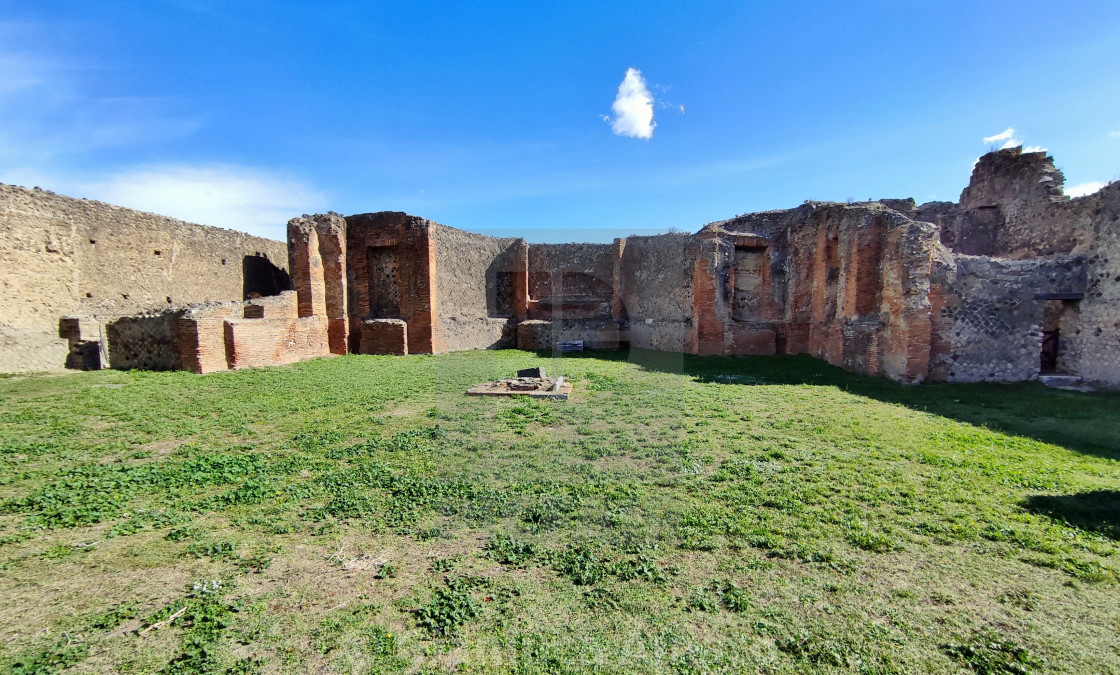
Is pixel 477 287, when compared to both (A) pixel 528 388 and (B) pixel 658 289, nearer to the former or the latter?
(B) pixel 658 289

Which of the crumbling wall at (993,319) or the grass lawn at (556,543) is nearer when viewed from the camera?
the grass lawn at (556,543)

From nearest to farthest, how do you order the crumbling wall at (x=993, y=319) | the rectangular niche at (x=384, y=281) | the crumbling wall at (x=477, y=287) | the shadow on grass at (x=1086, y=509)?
1. the shadow on grass at (x=1086, y=509)
2. the crumbling wall at (x=993, y=319)
3. the rectangular niche at (x=384, y=281)
4. the crumbling wall at (x=477, y=287)

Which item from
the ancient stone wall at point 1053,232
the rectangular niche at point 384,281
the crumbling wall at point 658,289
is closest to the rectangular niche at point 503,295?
the rectangular niche at point 384,281

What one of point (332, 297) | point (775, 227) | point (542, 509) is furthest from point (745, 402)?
point (332, 297)

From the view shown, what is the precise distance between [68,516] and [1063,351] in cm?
1724

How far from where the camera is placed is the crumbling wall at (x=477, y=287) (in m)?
17.5

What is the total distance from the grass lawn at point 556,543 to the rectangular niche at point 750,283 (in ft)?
31.3

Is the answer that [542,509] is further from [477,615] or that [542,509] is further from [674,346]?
[674,346]

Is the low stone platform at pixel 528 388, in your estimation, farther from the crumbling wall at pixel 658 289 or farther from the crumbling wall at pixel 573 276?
the crumbling wall at pixel 573 276

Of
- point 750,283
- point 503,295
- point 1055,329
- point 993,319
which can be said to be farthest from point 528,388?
point 1055,329

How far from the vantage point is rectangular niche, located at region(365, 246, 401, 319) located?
1697cm

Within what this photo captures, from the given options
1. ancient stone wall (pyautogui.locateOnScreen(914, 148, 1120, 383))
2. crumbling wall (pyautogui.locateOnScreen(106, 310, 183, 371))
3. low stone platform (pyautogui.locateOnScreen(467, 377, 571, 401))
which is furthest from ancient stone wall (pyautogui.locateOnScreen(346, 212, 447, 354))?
ancient stone wall (pyautogui.locateOnScreen(914, 148, 1120, 383))

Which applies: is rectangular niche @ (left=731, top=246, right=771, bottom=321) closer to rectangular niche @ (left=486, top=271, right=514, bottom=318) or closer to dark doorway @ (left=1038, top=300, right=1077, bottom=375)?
dark doorway @ (left=1038, top=300, right=1077, bottom=375)

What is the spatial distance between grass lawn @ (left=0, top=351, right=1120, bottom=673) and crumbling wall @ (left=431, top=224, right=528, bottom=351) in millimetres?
10761
